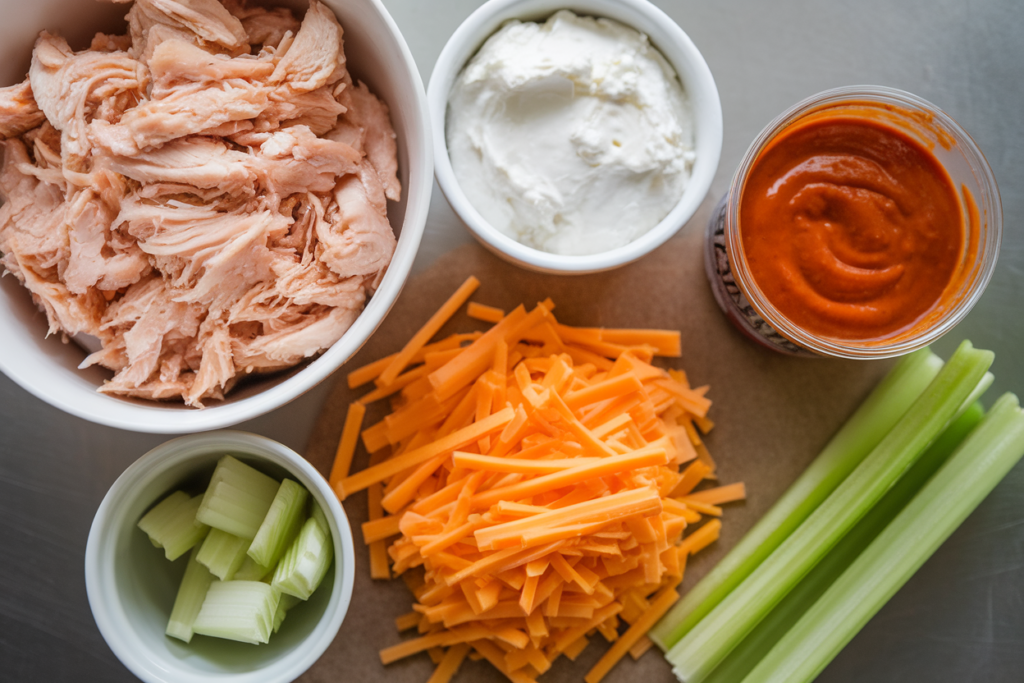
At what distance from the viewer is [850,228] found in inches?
55.3

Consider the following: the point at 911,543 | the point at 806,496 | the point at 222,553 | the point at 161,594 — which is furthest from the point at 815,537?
the point at 161,594

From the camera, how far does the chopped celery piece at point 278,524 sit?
4.33 ft

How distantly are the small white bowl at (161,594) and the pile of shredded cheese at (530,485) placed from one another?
20 cm

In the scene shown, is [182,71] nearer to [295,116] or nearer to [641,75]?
[295,116]

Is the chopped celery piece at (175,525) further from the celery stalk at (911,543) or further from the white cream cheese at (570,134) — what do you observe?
the celery stalk at (911,543)

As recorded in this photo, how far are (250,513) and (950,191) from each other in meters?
1.63

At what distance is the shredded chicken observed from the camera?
1057 millimetres

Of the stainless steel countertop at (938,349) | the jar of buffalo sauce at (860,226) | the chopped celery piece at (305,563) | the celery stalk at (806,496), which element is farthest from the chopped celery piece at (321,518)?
the jar of buffalo sauce at (860,226)

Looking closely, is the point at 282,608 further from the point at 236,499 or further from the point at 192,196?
the point at 192,196

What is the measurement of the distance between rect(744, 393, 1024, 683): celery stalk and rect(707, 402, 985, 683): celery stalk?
49mm

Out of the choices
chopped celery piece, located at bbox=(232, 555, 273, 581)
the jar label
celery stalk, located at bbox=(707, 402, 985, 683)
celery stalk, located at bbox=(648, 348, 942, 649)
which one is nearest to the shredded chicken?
chopped celery piece, located at bbox=(232, 555, 273, 581)

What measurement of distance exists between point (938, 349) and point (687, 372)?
0.65m

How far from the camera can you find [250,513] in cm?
137

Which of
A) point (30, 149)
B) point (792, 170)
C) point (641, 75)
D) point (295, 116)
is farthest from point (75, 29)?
point (792, 170)
